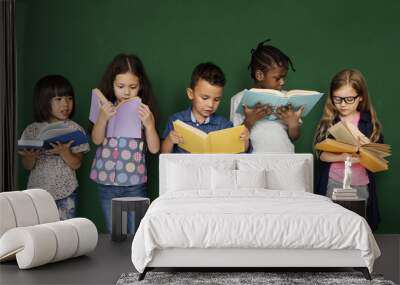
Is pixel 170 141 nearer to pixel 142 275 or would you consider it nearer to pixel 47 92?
pixel 47 92

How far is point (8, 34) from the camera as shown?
6.50 m

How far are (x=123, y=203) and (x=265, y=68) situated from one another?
2015 mm

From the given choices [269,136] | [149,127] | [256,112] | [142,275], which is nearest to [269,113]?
[256,112]

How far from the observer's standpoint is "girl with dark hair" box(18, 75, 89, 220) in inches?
273

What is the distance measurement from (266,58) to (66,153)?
2232 millimetres

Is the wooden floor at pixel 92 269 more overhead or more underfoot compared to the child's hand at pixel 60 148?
more underfoot

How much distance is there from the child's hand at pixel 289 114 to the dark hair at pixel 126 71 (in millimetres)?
1259

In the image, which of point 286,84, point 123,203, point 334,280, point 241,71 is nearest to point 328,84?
point 286,84

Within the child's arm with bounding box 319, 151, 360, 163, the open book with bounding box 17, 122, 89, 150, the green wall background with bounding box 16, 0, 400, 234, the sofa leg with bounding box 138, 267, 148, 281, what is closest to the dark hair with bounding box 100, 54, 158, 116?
the green wall background with bounding box 16, 0, 400, 234

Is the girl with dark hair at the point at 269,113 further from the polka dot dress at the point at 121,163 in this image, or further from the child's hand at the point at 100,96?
the child's hand at the point at 100,96

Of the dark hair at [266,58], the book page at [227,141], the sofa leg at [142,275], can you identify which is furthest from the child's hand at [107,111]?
the sofa leg at [142,275]

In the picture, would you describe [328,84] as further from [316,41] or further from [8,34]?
[8,34]

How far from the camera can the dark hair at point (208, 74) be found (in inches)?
275

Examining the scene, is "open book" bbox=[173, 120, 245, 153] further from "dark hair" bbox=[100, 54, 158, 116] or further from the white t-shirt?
"dark hair" bbox=[100, 54, 158, 116]
